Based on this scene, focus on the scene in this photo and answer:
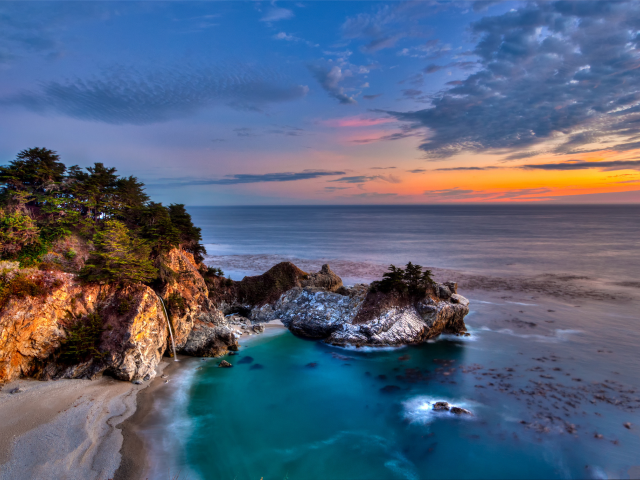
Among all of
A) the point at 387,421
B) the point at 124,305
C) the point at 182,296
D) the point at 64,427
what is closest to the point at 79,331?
the point at 124,305

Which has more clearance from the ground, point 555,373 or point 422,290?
point 422,290

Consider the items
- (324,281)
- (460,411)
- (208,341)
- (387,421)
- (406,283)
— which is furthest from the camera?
(324,281)

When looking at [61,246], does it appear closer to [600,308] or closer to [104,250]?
[104,250]

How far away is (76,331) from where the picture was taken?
16.0 meters

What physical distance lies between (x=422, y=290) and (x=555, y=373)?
9.36m

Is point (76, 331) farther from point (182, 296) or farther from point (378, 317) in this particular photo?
point (378, 317)

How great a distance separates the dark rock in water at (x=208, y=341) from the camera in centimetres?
2086

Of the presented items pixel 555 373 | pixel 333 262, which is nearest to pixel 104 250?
pixel 555 373

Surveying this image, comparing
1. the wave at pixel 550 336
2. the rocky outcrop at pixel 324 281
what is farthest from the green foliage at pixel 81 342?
the wave at pixel 550 336

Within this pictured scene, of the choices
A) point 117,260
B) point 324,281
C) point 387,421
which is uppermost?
point 117,260

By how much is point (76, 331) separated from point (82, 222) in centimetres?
882

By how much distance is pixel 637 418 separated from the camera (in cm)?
1443

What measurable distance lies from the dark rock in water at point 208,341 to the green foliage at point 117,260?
508 centimetres

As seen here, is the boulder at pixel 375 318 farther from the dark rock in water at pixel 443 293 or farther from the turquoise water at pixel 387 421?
the turquoise water at pixel 387 421
